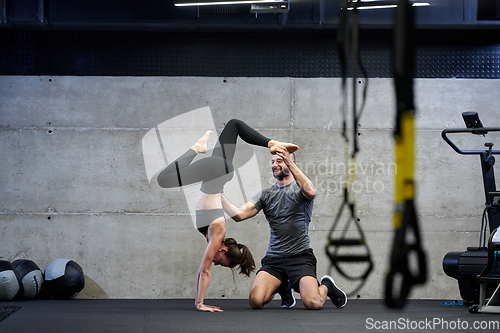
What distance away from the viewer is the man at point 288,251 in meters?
4.00

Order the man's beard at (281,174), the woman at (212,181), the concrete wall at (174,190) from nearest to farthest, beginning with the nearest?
the woman at (212,181), the man's beard at (281,174), the concrete wall at (174,190)

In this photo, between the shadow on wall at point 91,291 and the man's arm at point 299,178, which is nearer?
the man's arm at point 299,178

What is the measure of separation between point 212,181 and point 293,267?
99 centimetres

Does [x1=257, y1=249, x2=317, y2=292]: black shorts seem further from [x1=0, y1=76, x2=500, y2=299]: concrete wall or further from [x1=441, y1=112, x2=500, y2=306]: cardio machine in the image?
[x1=441, y1=112, x2=500, y2=306]: cardio machine

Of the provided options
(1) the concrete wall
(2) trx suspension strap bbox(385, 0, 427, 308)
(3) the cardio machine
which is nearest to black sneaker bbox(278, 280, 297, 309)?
(1) the concrete wall

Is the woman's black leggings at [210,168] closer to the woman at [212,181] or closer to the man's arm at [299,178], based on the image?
the woman at [212,181]

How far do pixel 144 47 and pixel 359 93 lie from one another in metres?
2.50

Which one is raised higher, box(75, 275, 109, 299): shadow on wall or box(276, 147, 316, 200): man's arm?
box(276, 147, 316, 200): man's arm

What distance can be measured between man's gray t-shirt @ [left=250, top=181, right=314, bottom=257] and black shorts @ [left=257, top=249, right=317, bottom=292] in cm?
4

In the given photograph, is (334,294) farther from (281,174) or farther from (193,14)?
(193,14)

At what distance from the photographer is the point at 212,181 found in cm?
386

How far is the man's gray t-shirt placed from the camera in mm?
4145

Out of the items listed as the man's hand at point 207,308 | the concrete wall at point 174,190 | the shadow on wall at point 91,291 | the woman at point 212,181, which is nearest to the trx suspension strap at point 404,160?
the woman at point 212,181

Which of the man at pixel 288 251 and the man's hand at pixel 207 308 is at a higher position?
the man at pixel 288 251
